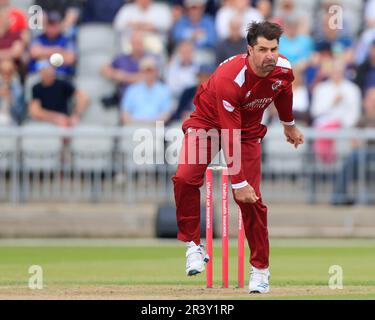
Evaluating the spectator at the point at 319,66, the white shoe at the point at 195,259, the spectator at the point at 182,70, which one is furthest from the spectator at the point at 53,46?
→ the white shoe at the point at 195,259

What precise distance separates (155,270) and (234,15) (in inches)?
321

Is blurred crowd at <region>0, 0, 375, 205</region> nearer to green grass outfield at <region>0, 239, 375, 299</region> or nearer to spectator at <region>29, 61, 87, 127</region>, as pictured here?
spectator at <region>29, 61, 87, 127</region>

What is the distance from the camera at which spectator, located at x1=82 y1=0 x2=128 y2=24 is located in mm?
22969

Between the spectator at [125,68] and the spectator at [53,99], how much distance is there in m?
0.63

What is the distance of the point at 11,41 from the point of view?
879 inches

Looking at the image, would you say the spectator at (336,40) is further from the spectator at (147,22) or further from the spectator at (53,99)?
the spectator at (53,99)

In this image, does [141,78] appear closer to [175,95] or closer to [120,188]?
[175,95]

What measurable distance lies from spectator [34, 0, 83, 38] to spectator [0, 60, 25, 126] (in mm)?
1243

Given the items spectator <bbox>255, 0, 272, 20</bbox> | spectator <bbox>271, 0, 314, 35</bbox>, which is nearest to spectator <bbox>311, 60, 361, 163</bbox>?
spectator <bbox>271, 0, 314, 35</bbox>

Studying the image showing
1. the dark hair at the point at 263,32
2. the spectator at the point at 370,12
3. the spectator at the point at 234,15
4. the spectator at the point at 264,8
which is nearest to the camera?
the dark hair at the point at 263,32

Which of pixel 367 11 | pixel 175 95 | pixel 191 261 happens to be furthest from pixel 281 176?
pixel 191 261

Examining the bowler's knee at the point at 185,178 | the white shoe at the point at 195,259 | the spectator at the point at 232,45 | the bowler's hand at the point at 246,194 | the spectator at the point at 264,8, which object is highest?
the spectator at the point at 264,8

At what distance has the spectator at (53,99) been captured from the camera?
71.1ft

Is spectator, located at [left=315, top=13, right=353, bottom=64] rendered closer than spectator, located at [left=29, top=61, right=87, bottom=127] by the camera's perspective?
No
